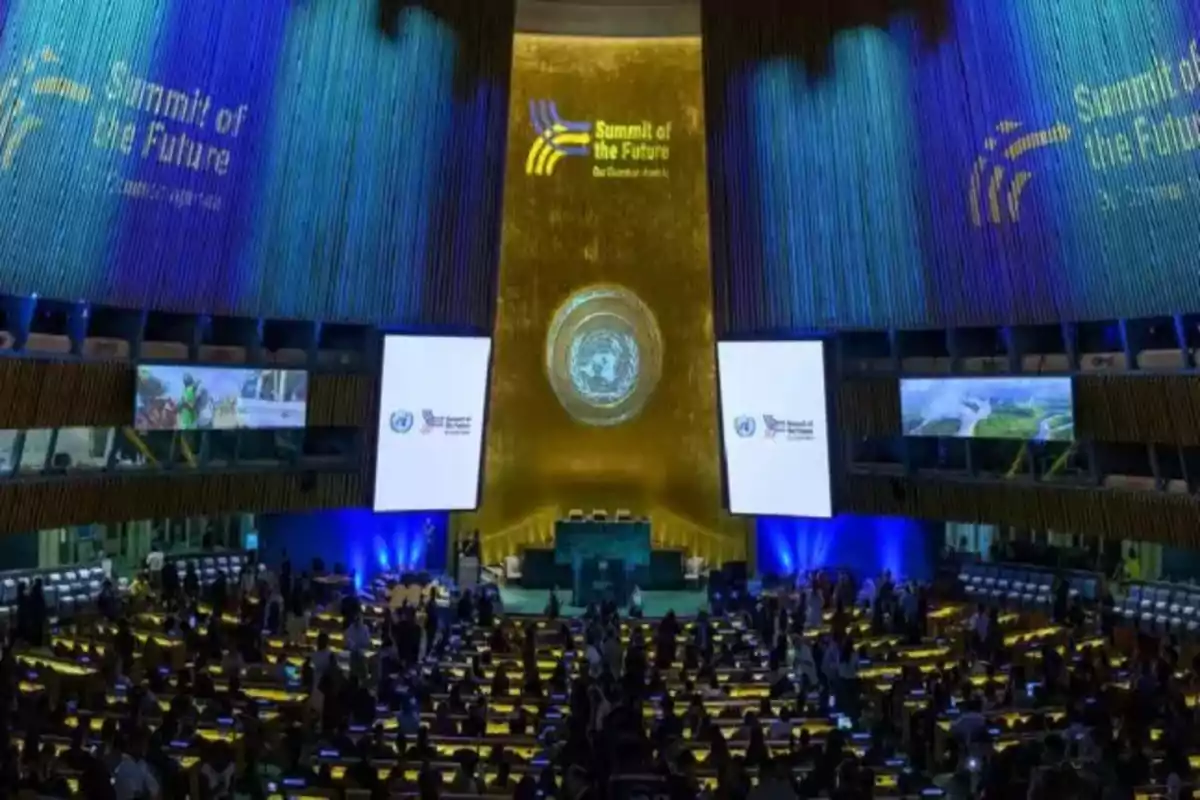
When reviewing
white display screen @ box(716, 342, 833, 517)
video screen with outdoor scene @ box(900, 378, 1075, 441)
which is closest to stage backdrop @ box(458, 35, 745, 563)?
white display screen @ box(716, 342, 833, 517)

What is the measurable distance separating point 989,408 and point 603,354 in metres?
7.71

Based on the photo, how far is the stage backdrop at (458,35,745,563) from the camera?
2523cm

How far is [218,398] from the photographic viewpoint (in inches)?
804

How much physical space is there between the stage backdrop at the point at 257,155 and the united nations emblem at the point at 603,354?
252cm

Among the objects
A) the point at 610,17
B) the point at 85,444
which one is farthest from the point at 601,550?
the point at 610,17

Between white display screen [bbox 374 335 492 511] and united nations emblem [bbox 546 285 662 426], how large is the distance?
2.52 metres

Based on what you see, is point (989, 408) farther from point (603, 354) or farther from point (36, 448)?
point (36, 448)

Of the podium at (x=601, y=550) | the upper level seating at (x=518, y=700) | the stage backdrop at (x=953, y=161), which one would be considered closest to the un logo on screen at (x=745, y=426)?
the stage backdrop at (x=953, y=161)

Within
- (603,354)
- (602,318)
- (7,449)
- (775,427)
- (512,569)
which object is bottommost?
(512,569)

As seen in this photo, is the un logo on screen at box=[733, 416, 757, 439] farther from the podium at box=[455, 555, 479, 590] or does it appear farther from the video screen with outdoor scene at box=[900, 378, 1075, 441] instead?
the podium at box=[455, 555, 479, 590]

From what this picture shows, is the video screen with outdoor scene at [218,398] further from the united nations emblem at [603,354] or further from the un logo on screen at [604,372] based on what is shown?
the un logo on screen at [604,372]

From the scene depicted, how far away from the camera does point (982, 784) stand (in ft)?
28.1

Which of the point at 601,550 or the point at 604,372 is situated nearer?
the point at 601,550

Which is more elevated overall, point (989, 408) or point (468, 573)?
point (989, 408)
